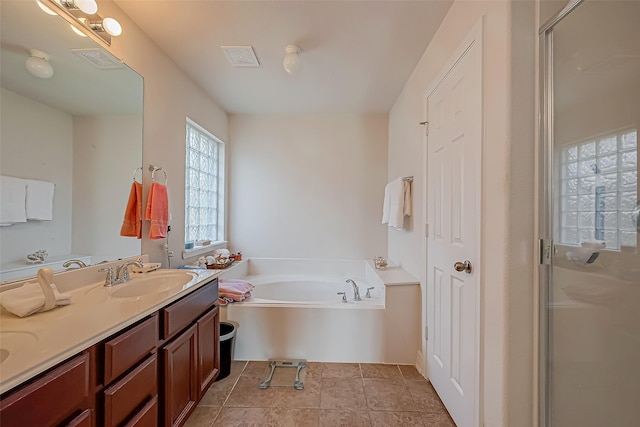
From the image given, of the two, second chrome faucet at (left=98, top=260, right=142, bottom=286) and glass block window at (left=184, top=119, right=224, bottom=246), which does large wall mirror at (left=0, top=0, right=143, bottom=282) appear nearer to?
second chrome faucet at (left=98, top=260, right=142, bottom=286)

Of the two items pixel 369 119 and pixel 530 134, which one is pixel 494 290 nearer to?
pixel 530 134

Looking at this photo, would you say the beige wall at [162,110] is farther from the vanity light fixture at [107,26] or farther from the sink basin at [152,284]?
the sink basin at [152,284]

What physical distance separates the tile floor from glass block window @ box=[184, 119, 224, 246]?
1511 mm

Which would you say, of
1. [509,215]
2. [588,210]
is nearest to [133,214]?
[509,215]

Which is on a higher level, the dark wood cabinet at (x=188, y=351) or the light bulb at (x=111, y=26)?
the light bulb at (x=111, y=26)

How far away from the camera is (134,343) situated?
3.34 ft

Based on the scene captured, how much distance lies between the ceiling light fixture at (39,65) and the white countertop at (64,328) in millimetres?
1058

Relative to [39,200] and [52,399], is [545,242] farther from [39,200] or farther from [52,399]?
[39,200]

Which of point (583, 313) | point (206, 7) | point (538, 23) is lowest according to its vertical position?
point (583, 313)

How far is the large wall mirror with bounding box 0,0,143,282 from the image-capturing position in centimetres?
108

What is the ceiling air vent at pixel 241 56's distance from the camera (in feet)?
6.52

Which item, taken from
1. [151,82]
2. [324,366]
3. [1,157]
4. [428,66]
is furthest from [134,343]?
[428,66]

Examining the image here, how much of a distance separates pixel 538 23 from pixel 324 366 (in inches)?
97.5

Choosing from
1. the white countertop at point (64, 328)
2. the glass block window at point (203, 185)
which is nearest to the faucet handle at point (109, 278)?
the white countertop at point (64, 328)
